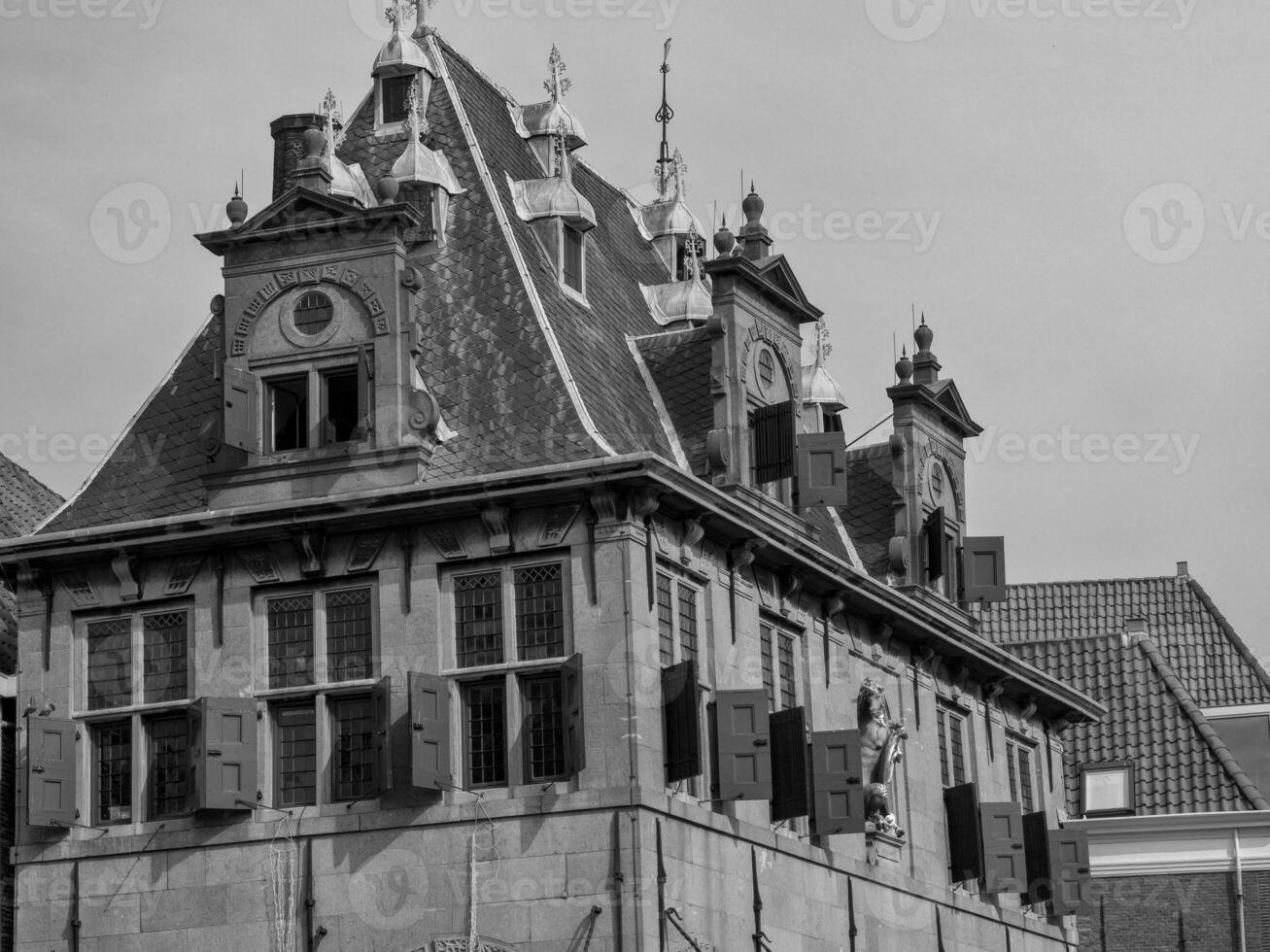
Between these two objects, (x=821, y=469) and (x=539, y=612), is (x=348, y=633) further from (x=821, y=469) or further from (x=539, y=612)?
(x=821, y=469)

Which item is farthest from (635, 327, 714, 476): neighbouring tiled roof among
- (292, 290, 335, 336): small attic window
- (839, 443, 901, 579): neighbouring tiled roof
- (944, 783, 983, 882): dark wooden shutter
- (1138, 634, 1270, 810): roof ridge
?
(1138, 634, 1270, 810): roof ridge

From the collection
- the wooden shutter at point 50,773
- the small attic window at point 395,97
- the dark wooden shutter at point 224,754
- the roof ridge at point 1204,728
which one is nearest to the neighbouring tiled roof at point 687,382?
the small attic window at point 395,97

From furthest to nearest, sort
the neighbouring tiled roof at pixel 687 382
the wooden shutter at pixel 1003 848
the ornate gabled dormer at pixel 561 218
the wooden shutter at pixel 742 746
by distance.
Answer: the wooden shutter at pixel 1003 848
the ornate gabled dormer at pixel 561 218
the neighbouring tiled roof at pixel 687 382
the wooden shutter at pixel 742 746

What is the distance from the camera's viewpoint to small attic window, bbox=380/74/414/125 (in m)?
42.4

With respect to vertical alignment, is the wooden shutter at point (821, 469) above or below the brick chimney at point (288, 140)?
below

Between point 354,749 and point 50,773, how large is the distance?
13.5ft

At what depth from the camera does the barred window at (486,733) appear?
35.9m

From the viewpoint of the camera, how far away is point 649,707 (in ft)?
117

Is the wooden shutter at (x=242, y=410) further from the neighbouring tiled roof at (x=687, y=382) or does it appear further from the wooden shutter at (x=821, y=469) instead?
the wooden shutter at (x=821, y=469)

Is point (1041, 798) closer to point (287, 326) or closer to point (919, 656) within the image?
point (919, 656)

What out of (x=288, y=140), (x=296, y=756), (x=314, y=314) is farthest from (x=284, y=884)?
(x=288, y=140)

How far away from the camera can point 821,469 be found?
138 feet

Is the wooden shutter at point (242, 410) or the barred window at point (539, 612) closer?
the barred window at point (539, 612)

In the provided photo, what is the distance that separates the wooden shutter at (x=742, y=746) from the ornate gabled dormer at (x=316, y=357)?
205 inches
